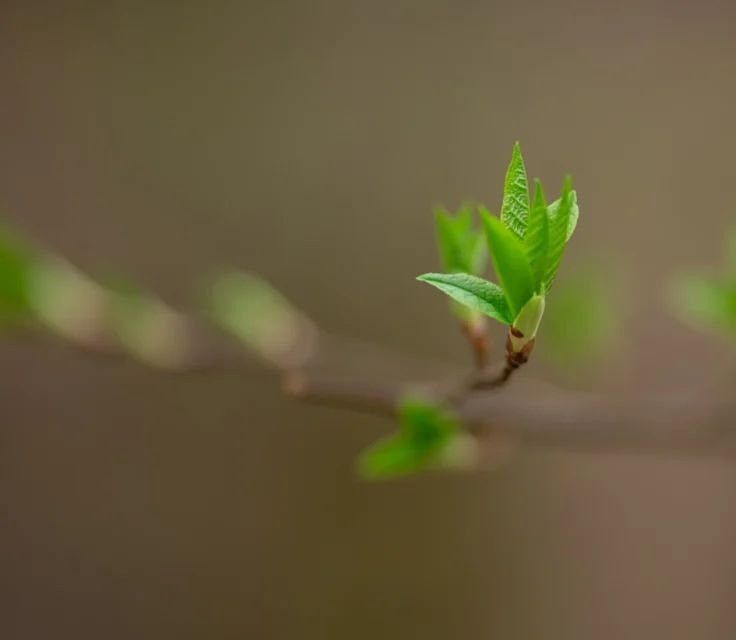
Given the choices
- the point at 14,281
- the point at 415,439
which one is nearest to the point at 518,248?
the point at 415,439

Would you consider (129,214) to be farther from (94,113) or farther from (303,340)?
(303,340)

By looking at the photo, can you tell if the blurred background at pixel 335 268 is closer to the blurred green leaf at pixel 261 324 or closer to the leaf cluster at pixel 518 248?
the blurred green leaf at pixel 261 324

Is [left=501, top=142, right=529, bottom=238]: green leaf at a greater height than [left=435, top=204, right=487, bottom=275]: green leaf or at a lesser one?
lesser

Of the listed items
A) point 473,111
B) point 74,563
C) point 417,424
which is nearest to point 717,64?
point 473,111

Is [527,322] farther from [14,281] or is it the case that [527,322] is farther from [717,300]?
Result: [14,281]

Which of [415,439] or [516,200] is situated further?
[415,439]

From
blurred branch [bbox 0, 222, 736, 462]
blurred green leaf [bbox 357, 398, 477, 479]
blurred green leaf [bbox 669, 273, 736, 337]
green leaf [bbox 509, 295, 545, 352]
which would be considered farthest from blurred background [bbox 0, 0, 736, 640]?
green leaf [bbox 509, 295, 545, 352]

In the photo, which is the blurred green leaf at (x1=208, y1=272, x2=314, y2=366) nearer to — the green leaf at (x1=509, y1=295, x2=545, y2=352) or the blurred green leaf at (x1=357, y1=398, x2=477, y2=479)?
the blurred green leaf at (x1=357, y1=398, x2=477, y2=479)
